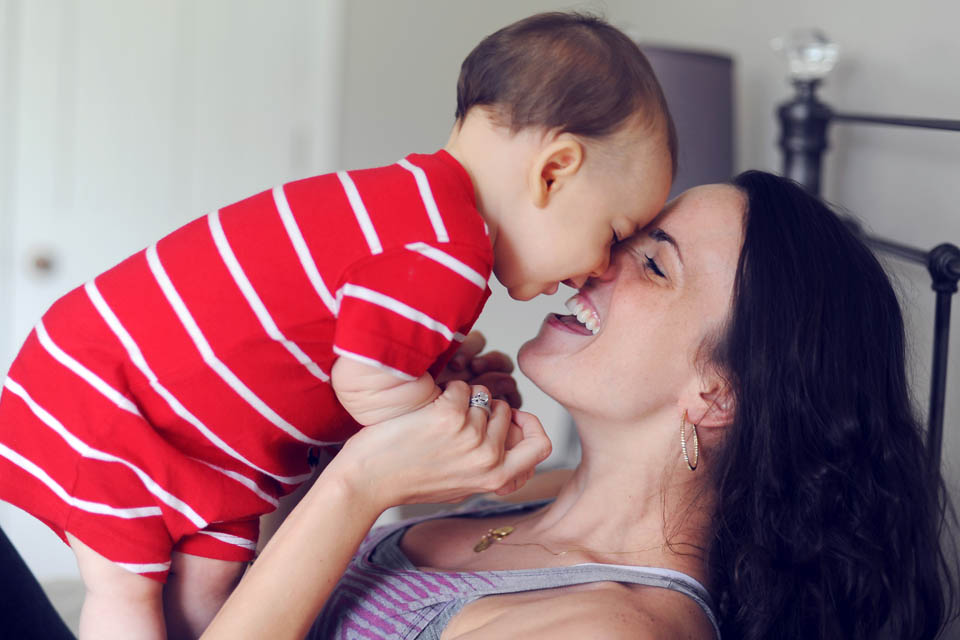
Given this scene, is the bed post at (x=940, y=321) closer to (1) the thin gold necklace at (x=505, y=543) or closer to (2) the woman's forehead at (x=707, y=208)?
(2) the woman's forehead at (x=707, y=208)

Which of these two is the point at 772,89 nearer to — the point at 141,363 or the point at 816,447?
the point at 816,447

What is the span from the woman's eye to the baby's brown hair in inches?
8.2

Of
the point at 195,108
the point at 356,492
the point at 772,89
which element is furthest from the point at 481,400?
the point at 195,108

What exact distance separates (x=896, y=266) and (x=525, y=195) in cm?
114

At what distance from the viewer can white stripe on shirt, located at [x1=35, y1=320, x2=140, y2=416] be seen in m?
1.10

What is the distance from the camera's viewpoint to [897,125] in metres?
1.78

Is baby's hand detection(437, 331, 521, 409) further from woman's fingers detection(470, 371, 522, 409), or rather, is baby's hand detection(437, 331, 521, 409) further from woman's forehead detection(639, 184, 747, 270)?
woman's forehead detection(639, 184, 747, 270)

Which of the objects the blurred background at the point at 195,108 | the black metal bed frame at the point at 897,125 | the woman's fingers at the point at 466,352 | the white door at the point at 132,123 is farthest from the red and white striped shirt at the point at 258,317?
the white door at the point at 132,123

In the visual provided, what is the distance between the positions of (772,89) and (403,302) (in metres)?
1.88

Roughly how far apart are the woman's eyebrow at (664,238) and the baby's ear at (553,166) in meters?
0.21

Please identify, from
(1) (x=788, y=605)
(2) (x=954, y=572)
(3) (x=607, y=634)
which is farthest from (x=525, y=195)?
(2) (x=954, y=572)

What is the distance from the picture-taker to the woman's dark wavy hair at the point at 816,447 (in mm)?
1225

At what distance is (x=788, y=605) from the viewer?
1.25 m

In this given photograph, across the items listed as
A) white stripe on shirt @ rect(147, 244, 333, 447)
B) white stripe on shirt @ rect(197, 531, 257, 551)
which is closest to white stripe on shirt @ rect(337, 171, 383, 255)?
white stripe on shirt @ rect(147, 244, 333, 447)
